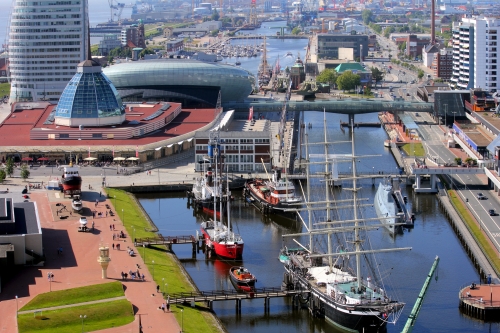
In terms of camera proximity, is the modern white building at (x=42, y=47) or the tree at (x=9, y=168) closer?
the tree at (x=9, y=168)

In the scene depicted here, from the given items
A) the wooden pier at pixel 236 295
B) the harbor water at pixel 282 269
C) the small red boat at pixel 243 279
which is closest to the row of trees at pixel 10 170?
the harbor water at pixel 282 269

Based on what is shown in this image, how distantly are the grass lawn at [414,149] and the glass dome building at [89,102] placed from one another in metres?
27.9

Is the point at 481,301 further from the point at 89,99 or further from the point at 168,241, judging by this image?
the point at 89,99

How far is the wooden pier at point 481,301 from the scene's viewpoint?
180 ft

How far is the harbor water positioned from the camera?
2158 inches

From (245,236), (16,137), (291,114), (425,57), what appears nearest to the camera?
(245,236)

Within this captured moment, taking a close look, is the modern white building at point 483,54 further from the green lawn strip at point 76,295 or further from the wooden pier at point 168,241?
the green lawn strip at point 76,295

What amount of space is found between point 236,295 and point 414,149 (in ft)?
165

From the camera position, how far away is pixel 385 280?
60.0 metres

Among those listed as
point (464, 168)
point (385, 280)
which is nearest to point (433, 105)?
point (464, 168)

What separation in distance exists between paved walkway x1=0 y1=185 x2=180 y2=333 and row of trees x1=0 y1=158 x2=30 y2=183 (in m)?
13.0

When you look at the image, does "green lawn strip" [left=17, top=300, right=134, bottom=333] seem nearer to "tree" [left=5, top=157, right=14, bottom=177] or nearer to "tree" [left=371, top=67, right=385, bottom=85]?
"tree" [left=5, top=157, right=14, bottom=177]

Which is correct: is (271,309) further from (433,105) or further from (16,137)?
(433,105)

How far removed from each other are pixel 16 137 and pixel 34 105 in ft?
59.2
